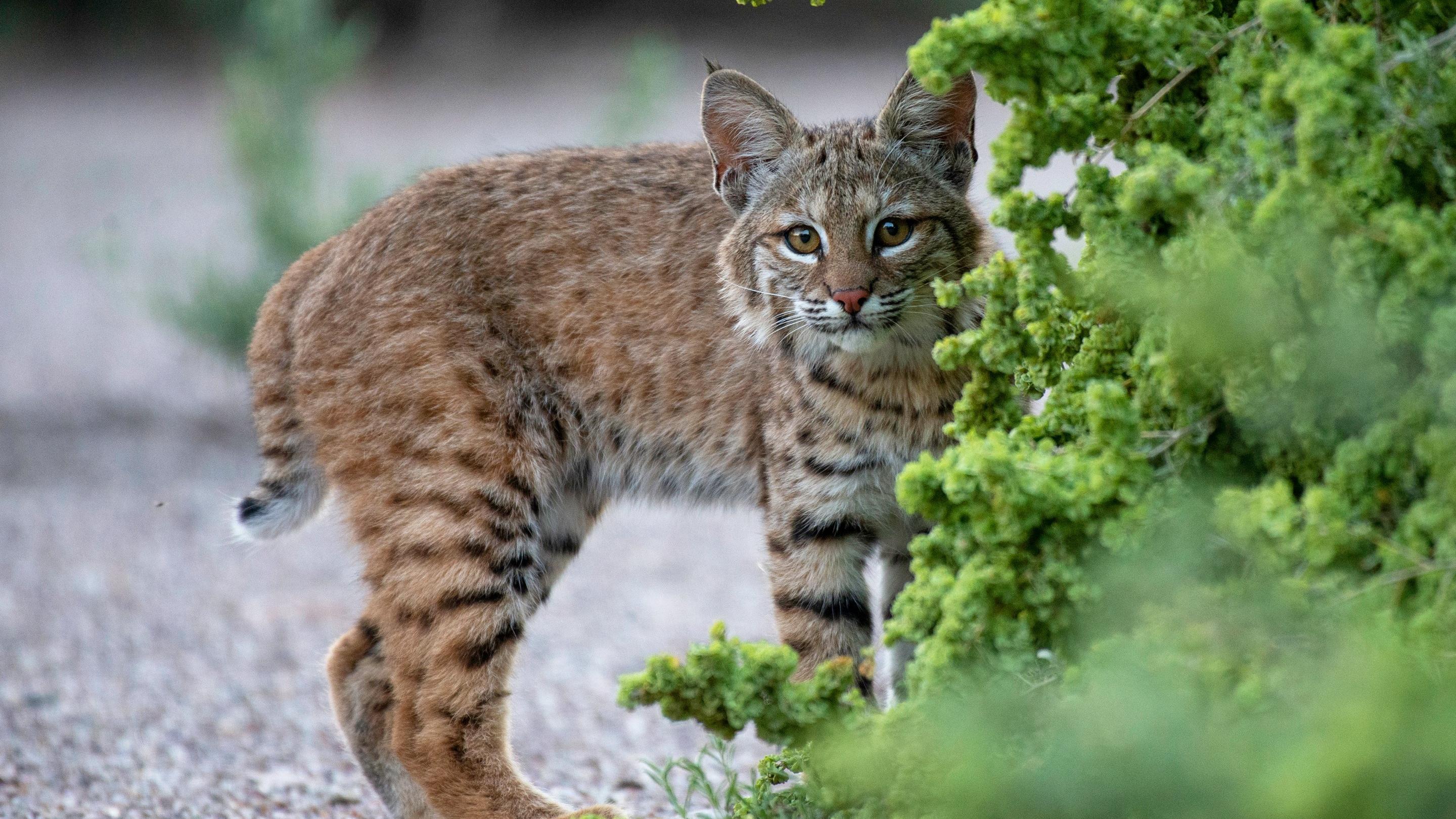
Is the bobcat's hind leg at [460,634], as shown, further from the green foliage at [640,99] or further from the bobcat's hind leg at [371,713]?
the green foliage at [640,99]

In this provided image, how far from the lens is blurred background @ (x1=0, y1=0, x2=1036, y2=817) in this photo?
452 cm

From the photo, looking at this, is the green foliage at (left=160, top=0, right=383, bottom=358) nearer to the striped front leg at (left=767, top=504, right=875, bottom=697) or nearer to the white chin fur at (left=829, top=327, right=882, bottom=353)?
the striped front leg at (left=767, top=504, right=875, bottom=697)

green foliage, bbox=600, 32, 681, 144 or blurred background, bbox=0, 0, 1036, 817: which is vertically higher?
green foliage, bbox=600, 32, 681, 144

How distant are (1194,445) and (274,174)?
24.6 feet

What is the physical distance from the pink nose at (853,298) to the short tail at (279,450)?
1.62m

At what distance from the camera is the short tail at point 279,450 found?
3.99 meters

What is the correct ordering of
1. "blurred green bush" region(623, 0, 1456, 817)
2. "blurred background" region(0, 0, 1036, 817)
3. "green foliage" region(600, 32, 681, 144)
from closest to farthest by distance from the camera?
"blurred green bush" region(623, 0, 1456, 817)
"blurred background" region(0, 0, 1036, 817)
"green foliage" region(600, 32, 681, 144)

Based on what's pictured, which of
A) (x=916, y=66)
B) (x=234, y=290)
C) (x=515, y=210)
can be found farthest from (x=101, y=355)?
(x=916, y=66)

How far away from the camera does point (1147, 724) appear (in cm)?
160

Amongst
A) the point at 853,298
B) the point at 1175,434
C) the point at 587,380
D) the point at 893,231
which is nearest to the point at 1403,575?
the point at 1175,434

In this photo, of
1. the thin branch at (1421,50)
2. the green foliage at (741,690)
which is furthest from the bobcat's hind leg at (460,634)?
the thin branch at (1421,50)

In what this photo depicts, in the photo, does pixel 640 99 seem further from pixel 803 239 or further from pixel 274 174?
pixel 803 239

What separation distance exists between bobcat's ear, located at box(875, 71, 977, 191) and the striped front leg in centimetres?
92

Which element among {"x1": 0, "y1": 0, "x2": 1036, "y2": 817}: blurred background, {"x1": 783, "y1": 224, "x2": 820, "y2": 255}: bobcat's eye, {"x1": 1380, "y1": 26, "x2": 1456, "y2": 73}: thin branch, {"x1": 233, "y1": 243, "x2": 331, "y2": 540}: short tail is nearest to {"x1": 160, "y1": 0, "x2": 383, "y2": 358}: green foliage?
{"x1": 0, "y1": 0, "x2": 1036, "y2": 817}: blurred background
